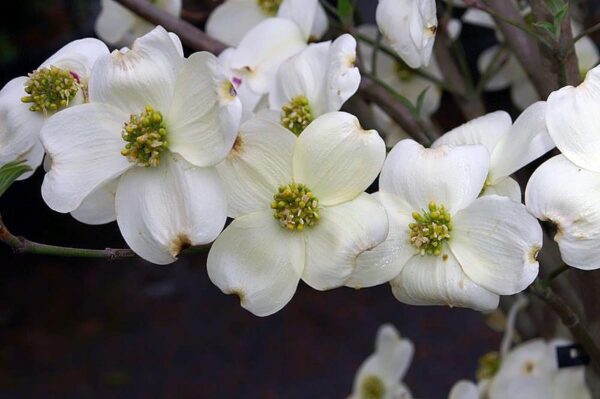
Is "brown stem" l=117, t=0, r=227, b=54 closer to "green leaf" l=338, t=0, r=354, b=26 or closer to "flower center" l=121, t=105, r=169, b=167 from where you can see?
"green leaf" l=338, t=0, r=354, b=26

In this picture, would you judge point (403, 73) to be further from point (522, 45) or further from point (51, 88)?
point (51, 88)

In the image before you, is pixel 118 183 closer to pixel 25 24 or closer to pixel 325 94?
pixel 325 94

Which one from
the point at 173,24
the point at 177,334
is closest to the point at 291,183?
the point at 173,24

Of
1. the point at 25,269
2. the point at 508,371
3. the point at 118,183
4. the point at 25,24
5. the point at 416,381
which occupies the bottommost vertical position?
the point at 25,269

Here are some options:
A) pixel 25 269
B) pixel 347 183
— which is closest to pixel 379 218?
pixel 347 183

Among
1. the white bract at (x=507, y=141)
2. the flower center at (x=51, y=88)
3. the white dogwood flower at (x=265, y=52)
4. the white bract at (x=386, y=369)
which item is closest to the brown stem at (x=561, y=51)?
the white bract at (x=507, y=141)

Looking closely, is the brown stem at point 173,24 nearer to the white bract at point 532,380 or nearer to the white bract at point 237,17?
the white bract at point 237,17
